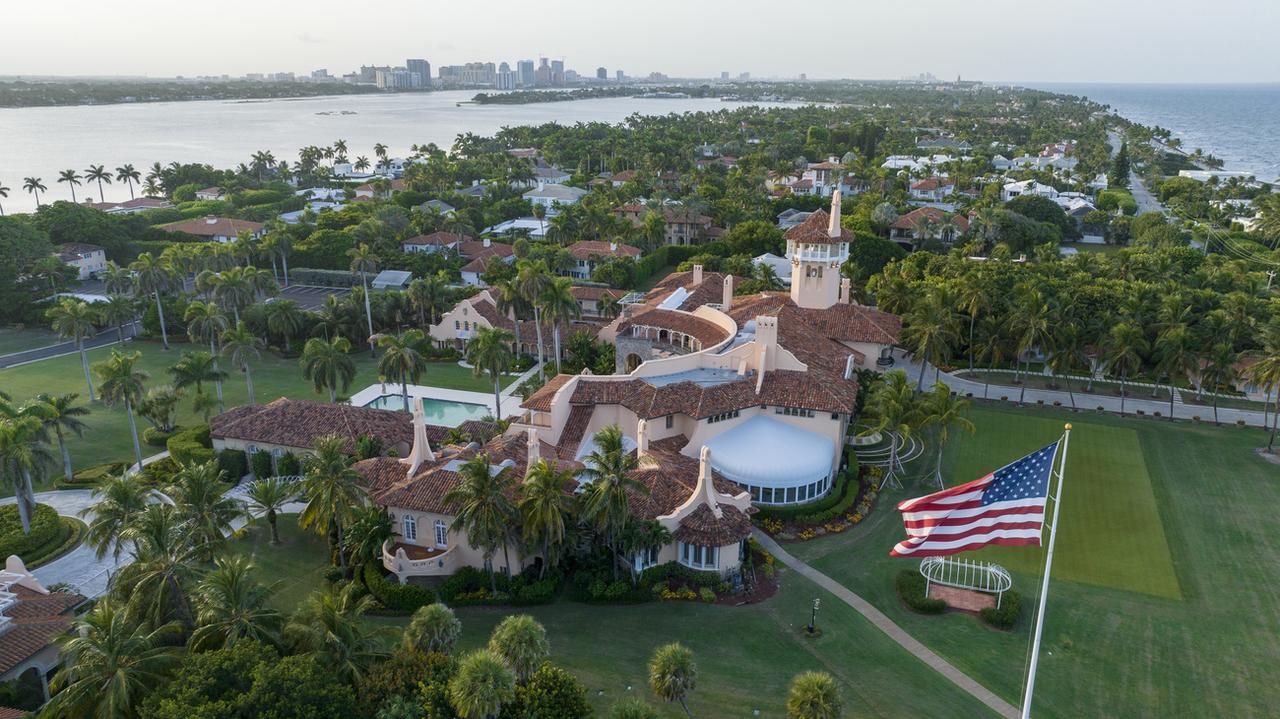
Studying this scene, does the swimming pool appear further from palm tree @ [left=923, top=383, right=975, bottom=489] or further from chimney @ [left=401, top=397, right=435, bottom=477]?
palm tree @ [left=923, top=383, right=975, bottom=489]

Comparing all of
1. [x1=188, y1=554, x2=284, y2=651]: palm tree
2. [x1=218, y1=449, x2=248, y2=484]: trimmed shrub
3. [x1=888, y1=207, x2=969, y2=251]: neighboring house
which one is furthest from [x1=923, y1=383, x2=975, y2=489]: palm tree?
[x1=888, y1=207, x2=969, y2=251]: neighboring house

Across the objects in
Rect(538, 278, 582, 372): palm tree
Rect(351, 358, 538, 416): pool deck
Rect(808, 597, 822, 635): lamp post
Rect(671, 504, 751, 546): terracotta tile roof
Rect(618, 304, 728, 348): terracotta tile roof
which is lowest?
Rect(808, 597, 822, 635): lamp post

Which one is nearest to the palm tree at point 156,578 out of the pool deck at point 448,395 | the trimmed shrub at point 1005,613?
the pool deck at point 448,395

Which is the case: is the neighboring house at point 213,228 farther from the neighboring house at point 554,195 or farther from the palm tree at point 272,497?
the palm tree at point 272,497

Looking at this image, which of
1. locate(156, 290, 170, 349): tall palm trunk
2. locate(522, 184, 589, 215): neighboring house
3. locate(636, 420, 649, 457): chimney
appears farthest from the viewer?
locate(522, 184, 589, 215): neighboring house

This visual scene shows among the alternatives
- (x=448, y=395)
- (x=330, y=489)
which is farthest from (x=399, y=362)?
(x=330, y=489)

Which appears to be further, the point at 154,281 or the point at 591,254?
the point at 591,254

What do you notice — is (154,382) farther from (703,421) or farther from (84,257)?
(703,421)
